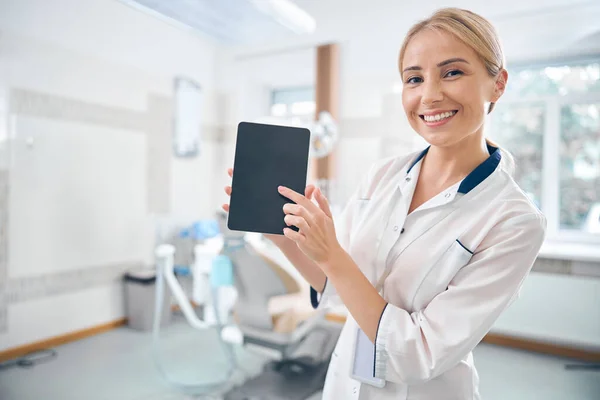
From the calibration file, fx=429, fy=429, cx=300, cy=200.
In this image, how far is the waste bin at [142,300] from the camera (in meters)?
3.16

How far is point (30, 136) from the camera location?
8.76ft

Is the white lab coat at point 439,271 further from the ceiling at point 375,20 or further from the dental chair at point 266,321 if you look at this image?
the ceiling at point 375,20

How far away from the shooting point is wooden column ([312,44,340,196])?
3.45 m

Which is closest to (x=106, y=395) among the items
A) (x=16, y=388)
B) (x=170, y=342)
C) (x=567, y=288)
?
(x=16, y=388)

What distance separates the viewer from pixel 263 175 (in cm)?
84

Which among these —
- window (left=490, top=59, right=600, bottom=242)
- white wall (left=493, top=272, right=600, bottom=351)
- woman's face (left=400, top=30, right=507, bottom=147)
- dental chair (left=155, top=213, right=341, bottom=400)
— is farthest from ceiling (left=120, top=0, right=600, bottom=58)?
woman's face (left=400, top=30, right=507, bottom=147)

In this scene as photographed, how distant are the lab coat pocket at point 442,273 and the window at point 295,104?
9.40ft

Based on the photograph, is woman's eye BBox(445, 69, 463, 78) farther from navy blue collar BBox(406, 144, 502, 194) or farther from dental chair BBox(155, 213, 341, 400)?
dental chair BBox(155, 213, 341, 400)

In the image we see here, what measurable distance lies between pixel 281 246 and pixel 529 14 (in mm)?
2712

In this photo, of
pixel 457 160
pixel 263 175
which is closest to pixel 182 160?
pixel 263 175

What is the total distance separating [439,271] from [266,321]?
1.46 meters

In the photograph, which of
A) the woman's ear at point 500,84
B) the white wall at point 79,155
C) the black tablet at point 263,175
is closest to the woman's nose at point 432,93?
the woman's ear at point 500,84

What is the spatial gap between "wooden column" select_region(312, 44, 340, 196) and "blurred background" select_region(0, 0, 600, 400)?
0.02m

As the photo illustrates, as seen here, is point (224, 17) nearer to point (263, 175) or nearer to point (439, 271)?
point (263, 175)
